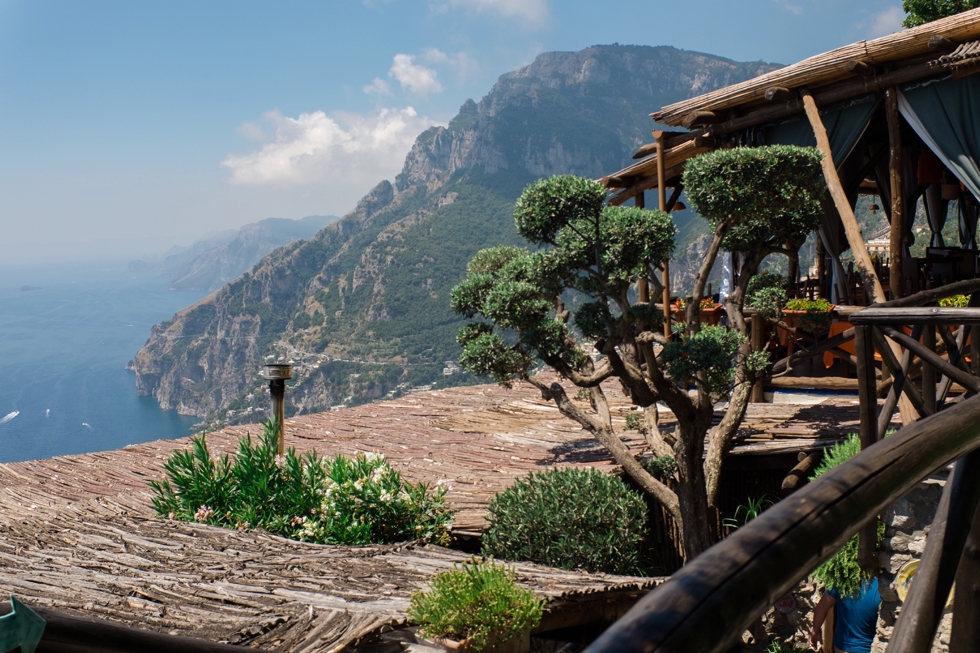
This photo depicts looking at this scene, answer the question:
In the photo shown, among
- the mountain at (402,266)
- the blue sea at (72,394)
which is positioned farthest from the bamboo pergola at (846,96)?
the blue sea at (72,394)

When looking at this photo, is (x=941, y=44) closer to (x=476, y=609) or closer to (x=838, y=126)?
(x=838, y=126)

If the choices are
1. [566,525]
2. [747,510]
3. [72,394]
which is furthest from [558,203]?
[72,394]

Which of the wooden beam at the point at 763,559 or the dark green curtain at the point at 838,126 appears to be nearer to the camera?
the wooden beam at the point at 763,559

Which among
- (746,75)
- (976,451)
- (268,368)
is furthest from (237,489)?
(746,75)

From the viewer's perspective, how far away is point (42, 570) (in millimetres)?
4746

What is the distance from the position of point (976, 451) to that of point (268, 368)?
21.9 ft

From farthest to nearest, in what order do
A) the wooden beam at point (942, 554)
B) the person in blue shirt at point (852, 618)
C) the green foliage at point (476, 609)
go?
the person in blue shirt at point (852, 618) < the green foliage at point (476, 609) < the wooden beam at point (942, 554)

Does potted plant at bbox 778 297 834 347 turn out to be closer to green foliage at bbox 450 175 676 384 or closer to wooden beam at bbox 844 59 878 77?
green foliage at bbox 450 175 676 384

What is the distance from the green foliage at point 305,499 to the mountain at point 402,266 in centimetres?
5849

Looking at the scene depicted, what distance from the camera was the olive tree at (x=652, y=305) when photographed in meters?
7.07

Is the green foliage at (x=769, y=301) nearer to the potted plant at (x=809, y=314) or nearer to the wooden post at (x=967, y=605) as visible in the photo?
the potted plant at (x=809, y=314)

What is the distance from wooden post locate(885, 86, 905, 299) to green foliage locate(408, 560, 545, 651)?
5.92 m

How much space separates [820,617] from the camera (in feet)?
24.7

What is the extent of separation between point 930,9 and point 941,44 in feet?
32.3
